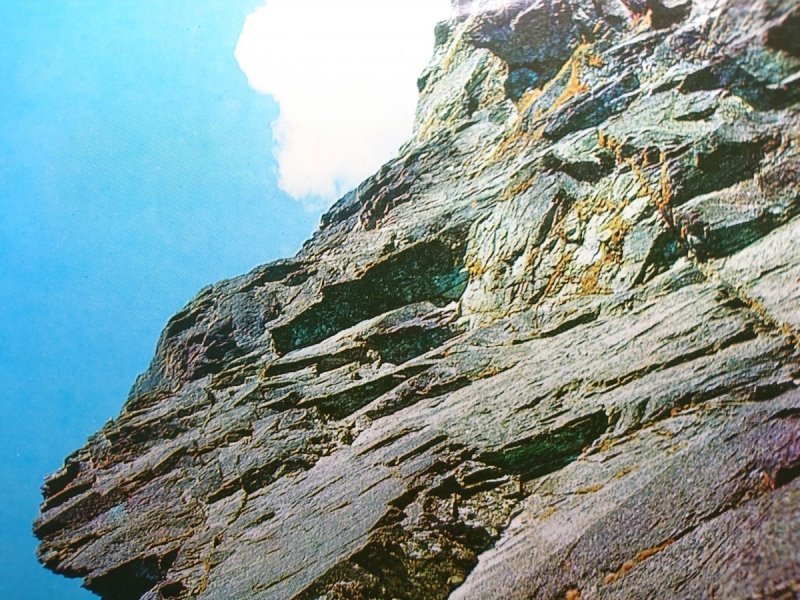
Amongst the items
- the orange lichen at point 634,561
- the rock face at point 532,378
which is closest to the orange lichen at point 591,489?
the rock face at point 532,378

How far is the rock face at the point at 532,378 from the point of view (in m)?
17.0

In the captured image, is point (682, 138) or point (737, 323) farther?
point (682, 138)

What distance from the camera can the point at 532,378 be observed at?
73.7 ft

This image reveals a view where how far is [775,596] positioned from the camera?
13102 millimetres

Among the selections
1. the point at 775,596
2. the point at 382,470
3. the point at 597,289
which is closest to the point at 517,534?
the point at 382,470

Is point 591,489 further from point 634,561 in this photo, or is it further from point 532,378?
point 532,378

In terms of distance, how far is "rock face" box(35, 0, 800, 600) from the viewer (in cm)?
1697

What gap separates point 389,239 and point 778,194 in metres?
20.0

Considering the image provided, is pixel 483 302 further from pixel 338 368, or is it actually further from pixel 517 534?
pixel 517 534

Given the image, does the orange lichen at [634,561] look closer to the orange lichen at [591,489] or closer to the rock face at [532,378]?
the rock face at [532,378]

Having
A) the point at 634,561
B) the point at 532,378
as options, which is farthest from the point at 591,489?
the point at 532,378

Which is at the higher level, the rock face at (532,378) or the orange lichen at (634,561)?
the rock face at (532,378)

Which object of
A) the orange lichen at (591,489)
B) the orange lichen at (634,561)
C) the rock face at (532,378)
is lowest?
the orange lichen at (634,561)

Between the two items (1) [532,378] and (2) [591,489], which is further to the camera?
(1) [532,378]
